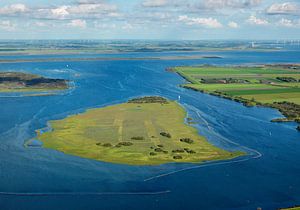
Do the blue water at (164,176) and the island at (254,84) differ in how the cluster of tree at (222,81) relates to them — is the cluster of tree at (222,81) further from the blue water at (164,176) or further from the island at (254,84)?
the blue water at (164,176)

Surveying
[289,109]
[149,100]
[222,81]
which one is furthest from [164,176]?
[222,81]

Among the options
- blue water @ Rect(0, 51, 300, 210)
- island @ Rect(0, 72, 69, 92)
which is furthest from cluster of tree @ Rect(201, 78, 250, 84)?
blue water @ Rect(0, 51, 300, 210)

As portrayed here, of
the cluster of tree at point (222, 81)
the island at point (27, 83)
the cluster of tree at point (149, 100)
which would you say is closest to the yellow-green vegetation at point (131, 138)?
the cluster of tree at point (149, 100)

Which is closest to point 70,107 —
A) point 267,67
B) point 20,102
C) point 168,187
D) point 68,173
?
point 20,102

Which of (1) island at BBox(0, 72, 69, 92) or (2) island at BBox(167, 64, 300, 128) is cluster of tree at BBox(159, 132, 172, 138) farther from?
(1) island at BBox(0, 72, 69, 92)

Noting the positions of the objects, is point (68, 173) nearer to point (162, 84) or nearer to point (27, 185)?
point (27, 185)

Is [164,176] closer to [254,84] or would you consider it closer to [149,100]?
[149,100]
